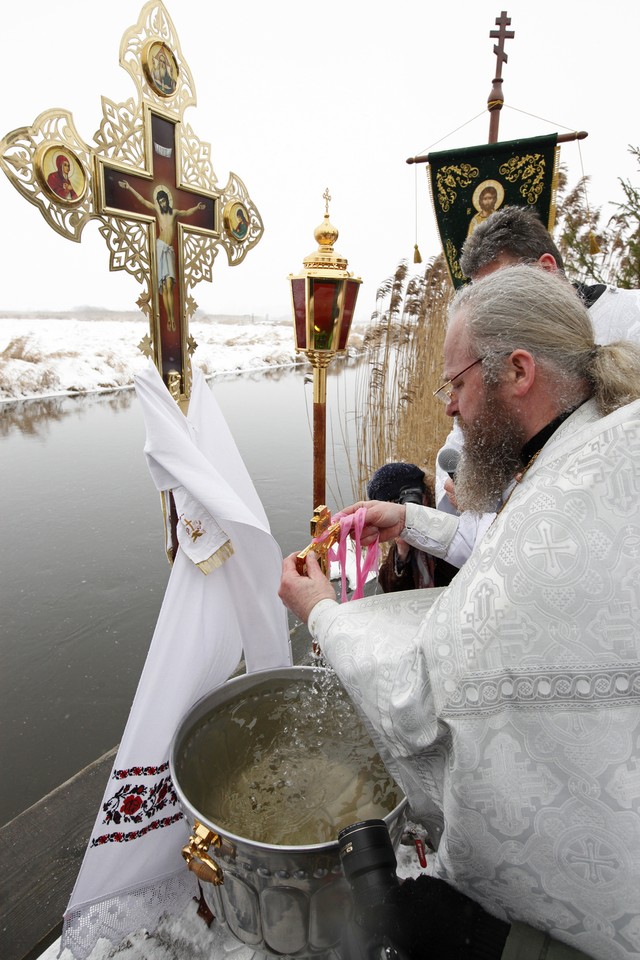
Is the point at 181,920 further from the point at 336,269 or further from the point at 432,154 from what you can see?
the point at 432,154

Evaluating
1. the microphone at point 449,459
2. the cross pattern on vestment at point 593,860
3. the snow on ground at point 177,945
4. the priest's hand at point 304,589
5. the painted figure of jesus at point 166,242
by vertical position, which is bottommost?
the snow on ground at point 177,945

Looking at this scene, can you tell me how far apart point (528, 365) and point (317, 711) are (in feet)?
3.69

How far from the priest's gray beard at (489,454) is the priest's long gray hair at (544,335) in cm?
9

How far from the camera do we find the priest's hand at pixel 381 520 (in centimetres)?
165

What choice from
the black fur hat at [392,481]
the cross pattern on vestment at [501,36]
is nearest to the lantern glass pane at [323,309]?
the black fur hat at [392,481]

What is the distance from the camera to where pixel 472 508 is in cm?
132

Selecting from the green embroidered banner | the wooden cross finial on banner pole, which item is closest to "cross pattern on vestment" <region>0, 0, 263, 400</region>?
the green embroidered banner

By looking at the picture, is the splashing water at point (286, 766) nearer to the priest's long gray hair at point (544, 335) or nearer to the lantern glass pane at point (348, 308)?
the priest's long gray hair at point (544, 335)

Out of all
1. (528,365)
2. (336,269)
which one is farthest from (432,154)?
(528,365)

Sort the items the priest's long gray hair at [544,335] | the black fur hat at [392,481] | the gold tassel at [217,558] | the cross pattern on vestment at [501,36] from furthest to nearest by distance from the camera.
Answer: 1. the cross pattern on vestment at [501,36]
2. the black fur hat at [392,481]
3. the gold tassel at [217,558]
4. the priest's long gray hair at [544,335]

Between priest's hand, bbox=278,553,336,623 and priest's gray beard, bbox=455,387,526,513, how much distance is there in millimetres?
423

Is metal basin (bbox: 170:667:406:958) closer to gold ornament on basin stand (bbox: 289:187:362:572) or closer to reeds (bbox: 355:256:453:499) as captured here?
gold ornament on basin stand (bbox: 289:187:362:572)

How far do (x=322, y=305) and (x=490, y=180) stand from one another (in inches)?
78.3

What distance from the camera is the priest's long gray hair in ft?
3.38
